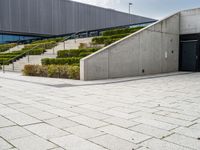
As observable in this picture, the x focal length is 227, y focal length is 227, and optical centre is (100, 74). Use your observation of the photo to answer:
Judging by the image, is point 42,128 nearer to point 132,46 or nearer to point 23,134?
point 23,134

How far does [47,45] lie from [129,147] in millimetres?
20225

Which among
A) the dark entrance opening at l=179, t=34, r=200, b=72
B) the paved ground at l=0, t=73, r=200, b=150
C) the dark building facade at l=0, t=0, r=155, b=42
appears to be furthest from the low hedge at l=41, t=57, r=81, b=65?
the dark building facade at l=0, t=0, r=155, b=42

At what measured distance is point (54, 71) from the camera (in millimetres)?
13797

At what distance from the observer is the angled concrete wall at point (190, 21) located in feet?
61.1

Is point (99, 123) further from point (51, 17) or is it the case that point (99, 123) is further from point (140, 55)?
point (51, 17)

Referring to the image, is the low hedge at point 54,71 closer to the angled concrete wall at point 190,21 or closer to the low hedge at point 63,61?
the low hedge at point 63,61

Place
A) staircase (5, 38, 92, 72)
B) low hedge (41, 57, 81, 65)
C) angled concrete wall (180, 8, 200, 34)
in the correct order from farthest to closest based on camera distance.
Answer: staircase (5, 38, 92, 72) < angled concrete wall (180, 8, 200, 34) < low hedge (41, 57, 81, 65)

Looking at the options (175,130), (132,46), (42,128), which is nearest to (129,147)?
(175,130)

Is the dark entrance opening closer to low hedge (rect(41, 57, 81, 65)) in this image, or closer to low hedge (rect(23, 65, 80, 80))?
low hedge (rect(41, 57, 81, 65))

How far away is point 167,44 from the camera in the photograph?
1805cm

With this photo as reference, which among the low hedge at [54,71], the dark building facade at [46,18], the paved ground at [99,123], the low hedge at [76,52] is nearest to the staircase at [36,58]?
the low hedge at [76,52]

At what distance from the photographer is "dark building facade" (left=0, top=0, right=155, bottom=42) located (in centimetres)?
3459

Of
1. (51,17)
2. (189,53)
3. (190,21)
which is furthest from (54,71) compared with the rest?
(51,17)

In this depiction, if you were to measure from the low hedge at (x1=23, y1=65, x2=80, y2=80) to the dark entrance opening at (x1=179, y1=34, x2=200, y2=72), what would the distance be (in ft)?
37.2
